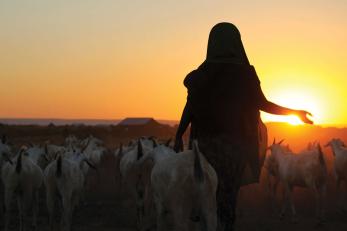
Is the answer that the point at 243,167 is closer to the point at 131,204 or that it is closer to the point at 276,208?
the point at 276,208

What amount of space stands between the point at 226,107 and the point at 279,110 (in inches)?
22.5

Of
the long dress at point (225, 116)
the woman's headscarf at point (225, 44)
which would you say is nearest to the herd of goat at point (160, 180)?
the long dress at point (225, 116)

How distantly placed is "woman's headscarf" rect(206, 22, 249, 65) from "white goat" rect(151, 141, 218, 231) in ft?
2.99

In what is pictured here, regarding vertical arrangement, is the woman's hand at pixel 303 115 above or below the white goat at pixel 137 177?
above

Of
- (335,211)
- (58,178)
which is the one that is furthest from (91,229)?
(335,211)

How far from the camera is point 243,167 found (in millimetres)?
5195

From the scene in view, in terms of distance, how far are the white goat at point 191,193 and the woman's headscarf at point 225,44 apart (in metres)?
0.91

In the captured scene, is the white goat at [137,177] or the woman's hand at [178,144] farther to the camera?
the white goat at [137,177]

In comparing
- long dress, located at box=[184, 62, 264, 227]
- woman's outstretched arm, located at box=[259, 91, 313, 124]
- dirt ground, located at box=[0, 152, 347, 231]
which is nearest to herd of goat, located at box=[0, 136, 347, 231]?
long dress, located at box=[184, 62, 264, 227]

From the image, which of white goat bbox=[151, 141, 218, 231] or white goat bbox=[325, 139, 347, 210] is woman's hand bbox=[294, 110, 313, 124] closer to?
white goat bbox=[151, 141, 218, 231]

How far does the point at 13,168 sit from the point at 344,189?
14.0 m

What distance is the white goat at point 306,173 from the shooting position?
50.0 ft

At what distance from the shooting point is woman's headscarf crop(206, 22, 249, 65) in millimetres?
5086

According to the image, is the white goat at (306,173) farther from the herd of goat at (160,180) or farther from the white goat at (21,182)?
the white goat at (21,182)
